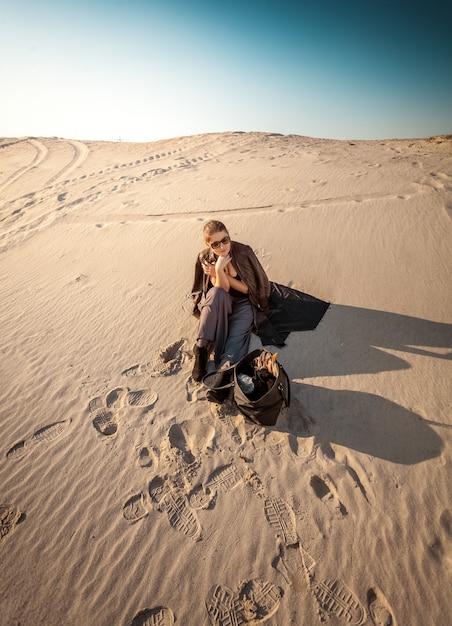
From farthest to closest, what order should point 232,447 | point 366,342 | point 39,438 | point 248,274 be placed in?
point 366,342 → point 248,274 → point 39,438 → point 232,447

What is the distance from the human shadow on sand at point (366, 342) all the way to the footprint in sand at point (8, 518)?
2.87m

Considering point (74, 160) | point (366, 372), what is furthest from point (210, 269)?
point (74, 160)

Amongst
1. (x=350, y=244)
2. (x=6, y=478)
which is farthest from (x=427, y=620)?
(x=350, y=244)

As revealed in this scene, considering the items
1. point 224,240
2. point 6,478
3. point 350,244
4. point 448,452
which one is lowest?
point 6,478

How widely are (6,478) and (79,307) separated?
2.78 metres

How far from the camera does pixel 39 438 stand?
2.91 m

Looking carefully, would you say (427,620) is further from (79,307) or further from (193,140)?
(193,140)

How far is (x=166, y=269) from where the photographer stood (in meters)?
5.46

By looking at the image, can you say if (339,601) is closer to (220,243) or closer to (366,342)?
(366,342)

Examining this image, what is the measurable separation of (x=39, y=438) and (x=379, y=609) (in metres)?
3.12

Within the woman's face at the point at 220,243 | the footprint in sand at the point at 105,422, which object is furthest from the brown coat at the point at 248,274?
the footprint in sand at the point at 105,422

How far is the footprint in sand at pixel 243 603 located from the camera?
69.7 inches

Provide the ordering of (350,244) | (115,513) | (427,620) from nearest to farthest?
(427,620) → (115,513) → (350,244)

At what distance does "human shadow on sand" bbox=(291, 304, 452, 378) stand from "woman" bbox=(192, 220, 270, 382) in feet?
2.57
